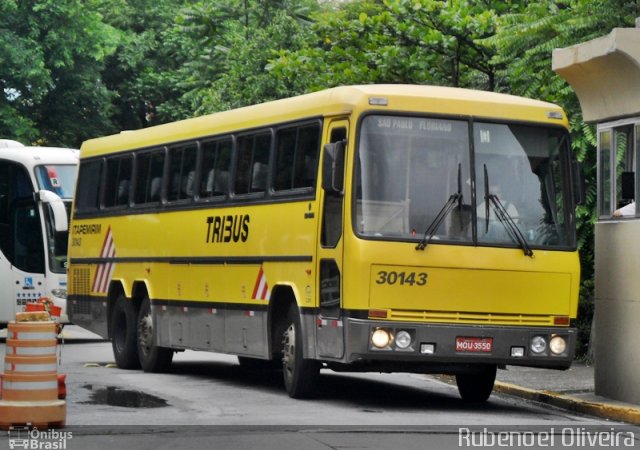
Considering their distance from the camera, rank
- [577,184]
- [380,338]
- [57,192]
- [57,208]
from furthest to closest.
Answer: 1. [57,192]
2. [57,208]
3. [577,184]
4. [380,338]

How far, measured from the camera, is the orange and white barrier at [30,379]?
42.7 feet

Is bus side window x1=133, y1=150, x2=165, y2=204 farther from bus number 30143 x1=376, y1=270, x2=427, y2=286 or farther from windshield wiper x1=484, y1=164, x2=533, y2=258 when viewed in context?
windshield wiper x1=484, y1=164, x2=533, y2=258

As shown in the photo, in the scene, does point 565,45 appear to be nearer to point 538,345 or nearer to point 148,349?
point 538,345

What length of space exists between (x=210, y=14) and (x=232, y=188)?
18.8 m

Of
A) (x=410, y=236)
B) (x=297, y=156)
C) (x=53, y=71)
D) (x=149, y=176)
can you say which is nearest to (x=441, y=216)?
(x=410, y=236)

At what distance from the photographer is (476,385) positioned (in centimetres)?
1727

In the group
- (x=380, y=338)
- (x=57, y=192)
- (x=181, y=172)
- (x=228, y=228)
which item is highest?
(x=57, y=192)

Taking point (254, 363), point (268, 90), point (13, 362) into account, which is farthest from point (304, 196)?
point (268, 90)

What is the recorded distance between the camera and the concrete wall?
16.4 m

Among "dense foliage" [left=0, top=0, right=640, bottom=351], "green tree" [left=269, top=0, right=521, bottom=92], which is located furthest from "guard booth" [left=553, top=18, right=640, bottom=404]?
"green tree" [left=269, top=0, right=521, bottom=92]

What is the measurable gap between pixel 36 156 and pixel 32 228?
141 centimetres

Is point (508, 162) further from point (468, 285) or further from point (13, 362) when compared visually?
point (13, 362)

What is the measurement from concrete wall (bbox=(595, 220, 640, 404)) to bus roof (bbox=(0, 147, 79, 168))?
15618 mm

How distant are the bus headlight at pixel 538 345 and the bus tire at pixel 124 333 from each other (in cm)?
746
